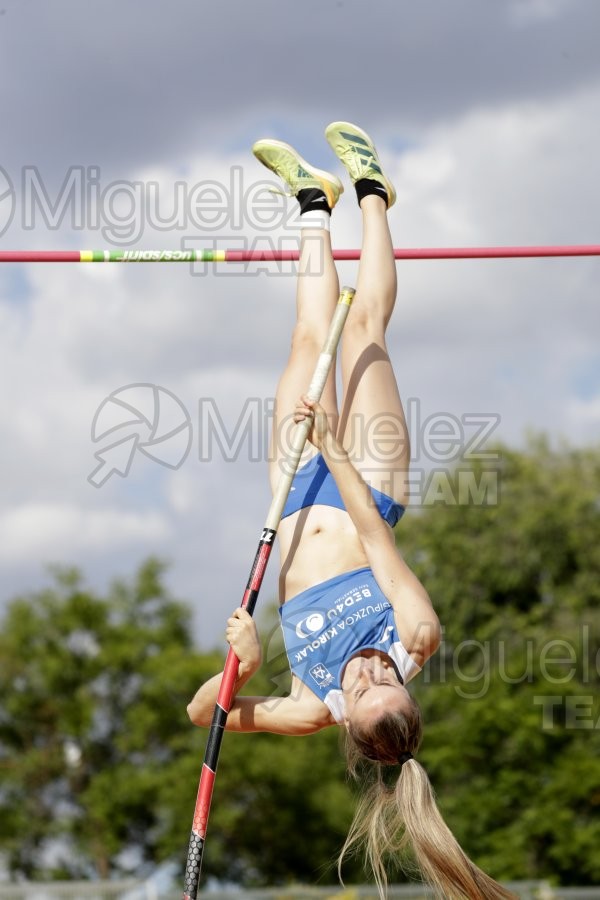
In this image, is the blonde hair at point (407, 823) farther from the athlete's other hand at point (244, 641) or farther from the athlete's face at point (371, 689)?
the athlete's other hand at point (244, 641)

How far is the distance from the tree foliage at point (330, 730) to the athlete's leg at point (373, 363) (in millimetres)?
16020

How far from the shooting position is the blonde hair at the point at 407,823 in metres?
5.07

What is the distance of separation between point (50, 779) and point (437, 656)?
860 cm

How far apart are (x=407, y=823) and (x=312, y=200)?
2.95 meters

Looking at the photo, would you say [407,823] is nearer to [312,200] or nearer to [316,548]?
[316,548]

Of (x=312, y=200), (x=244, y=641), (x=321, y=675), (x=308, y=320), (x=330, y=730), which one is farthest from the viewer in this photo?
(x=330, y=730)

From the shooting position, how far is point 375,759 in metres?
5.32

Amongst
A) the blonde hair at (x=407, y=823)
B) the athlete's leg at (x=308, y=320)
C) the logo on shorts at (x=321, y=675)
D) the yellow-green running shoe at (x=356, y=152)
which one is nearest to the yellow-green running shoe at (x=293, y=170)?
the yellow-green running shoe at (x=356, y=152)

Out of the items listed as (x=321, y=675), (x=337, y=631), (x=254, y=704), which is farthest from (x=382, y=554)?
(x=254, y=704)

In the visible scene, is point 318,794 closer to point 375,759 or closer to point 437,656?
point 437,656

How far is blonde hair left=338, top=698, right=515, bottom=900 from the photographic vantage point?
16.6 ft

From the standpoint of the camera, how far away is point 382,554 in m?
5.51

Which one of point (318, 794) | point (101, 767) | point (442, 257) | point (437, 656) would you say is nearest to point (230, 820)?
point (318, 794)

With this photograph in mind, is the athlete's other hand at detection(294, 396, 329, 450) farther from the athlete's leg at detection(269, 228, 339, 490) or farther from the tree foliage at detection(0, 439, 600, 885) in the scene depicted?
the tree foliage at detection(0, 439, 600, 885)
